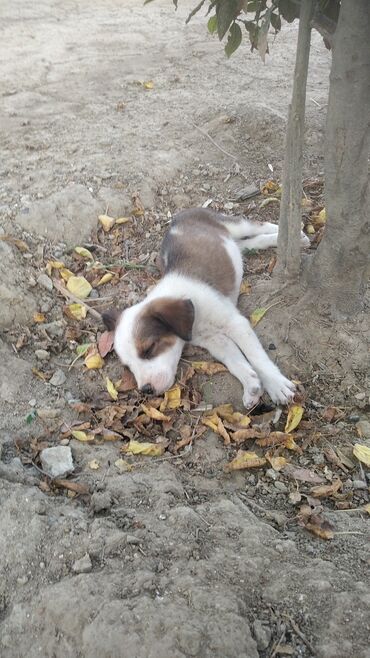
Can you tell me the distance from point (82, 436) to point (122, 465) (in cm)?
41

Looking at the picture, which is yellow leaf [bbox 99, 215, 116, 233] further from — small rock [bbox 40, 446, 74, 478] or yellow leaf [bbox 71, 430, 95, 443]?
small rock [bbox 40, 446, 74, 478]

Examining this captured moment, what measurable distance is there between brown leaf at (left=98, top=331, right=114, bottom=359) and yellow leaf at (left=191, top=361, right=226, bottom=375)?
659 mm

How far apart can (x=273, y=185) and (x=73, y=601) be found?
4.95 m

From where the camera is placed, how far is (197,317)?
5.15 meters

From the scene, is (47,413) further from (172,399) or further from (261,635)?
(261,635)

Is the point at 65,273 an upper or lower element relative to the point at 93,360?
upper


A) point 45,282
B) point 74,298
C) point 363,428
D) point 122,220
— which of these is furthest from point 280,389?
point 122,220

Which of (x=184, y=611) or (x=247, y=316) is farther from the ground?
(x=184, y=611)

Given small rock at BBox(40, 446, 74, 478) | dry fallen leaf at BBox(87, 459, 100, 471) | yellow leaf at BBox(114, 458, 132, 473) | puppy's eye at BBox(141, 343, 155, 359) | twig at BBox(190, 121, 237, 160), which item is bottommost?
yellow leaf at BBox(114, 458, 132, 473)

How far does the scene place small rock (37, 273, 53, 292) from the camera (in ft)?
18.2

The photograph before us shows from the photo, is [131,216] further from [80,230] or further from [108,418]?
[108,418]

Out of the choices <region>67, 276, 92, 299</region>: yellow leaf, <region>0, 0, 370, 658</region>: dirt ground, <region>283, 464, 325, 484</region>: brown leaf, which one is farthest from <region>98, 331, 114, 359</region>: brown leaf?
<region>283, 464, 325, 484</region>: brown leaf

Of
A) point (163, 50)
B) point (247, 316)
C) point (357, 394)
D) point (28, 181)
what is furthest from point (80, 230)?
point (163, 50)

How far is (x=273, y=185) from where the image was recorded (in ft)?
21.8
